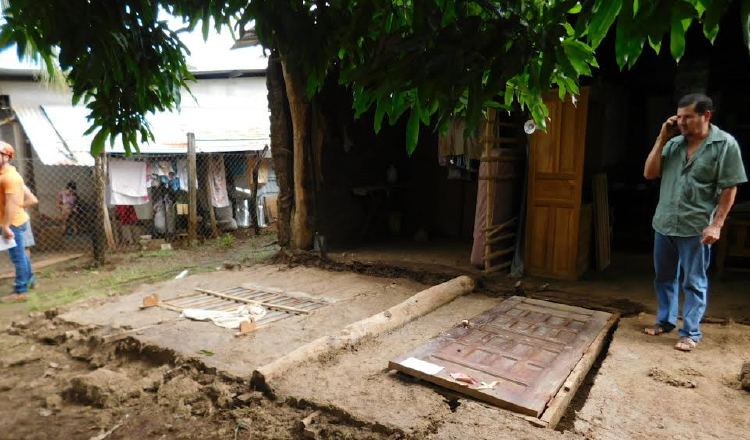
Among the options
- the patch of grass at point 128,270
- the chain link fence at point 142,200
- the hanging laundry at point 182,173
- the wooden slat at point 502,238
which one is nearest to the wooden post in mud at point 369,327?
the wooden slat at point 502,238

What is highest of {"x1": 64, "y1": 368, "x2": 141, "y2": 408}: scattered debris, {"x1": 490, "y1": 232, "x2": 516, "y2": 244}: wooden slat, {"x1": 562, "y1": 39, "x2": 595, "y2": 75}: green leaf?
{"x1": 562, "y1": 39, "x2": 595, "y2": 75}: green leaf

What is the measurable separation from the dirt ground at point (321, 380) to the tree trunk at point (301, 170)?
227 centimetres

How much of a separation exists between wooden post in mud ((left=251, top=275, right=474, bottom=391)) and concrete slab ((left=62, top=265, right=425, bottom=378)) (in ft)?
0.81

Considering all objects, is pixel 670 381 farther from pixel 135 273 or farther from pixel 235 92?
pixel 235 92

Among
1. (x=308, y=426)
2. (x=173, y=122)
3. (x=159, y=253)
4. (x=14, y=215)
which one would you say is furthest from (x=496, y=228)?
(x=173, y=122)

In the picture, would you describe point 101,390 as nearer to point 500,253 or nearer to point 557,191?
point 500,253

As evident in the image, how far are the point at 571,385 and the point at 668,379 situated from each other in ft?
2.35

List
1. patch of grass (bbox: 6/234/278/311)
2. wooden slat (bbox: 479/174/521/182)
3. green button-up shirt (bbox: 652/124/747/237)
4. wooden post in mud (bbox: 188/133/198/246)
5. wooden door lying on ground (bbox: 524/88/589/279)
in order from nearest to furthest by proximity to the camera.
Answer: green button-up shirt (bbox: 652/124/747/237)
wooden door lying on ground (bbox: 524/88/589/279)
wooden slat (bbox: 479/174/521/182)
patch of grass (bbox: 6/234/278/311)
wooden post in mud (bbox: 188/133/198/246)

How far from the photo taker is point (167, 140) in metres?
9.22

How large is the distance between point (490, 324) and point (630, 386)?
4.01 ft

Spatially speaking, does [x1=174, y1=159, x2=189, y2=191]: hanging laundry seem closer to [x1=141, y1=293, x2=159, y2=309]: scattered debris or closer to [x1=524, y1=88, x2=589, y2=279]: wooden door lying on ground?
[x1=141, y1=293, x2=159, y2=309]: scattered debris

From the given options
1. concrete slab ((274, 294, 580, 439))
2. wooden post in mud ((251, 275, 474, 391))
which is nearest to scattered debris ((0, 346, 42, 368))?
wooden post in mud ((251, 275, 474, 391))

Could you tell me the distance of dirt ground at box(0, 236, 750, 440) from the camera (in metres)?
2.54

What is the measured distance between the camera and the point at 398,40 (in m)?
1.29
